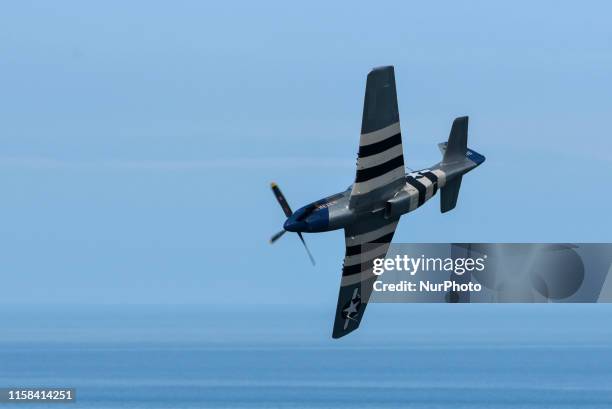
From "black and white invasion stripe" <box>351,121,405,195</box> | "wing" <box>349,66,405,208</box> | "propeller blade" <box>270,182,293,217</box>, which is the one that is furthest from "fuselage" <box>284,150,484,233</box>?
"propeller blade" <box>270,182,293,217</box>

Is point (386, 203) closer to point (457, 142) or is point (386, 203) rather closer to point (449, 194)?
point (449, 194)

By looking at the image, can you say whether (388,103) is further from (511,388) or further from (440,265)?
(511,388)

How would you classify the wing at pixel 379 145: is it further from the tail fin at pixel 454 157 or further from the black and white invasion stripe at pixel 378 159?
the tail fin at pixel 454 157

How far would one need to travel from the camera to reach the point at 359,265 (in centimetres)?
5278

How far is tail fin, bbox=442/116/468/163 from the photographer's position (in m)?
53.1

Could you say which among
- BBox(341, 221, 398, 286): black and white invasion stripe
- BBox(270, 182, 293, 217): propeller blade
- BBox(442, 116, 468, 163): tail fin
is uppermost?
BBox(442, 116, 468, 163): tail fin

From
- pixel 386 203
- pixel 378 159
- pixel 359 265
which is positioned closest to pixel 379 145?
pixel 378 159

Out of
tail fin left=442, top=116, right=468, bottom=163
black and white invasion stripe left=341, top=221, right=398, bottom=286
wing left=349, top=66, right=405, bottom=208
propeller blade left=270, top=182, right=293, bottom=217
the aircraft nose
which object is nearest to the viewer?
the aircraft nose

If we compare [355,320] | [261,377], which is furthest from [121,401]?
[355,320]

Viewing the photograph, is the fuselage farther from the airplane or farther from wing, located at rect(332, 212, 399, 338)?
wing, located at rect(332, 212, 399, 338)

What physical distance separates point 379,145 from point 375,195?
2202mm

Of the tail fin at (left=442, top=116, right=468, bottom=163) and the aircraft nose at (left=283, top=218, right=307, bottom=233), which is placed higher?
the tail fin at (left=442, top=116, right=468, bottom=163)

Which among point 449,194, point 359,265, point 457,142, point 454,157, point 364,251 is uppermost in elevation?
point 457,142

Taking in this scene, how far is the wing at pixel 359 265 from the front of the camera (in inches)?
2008
